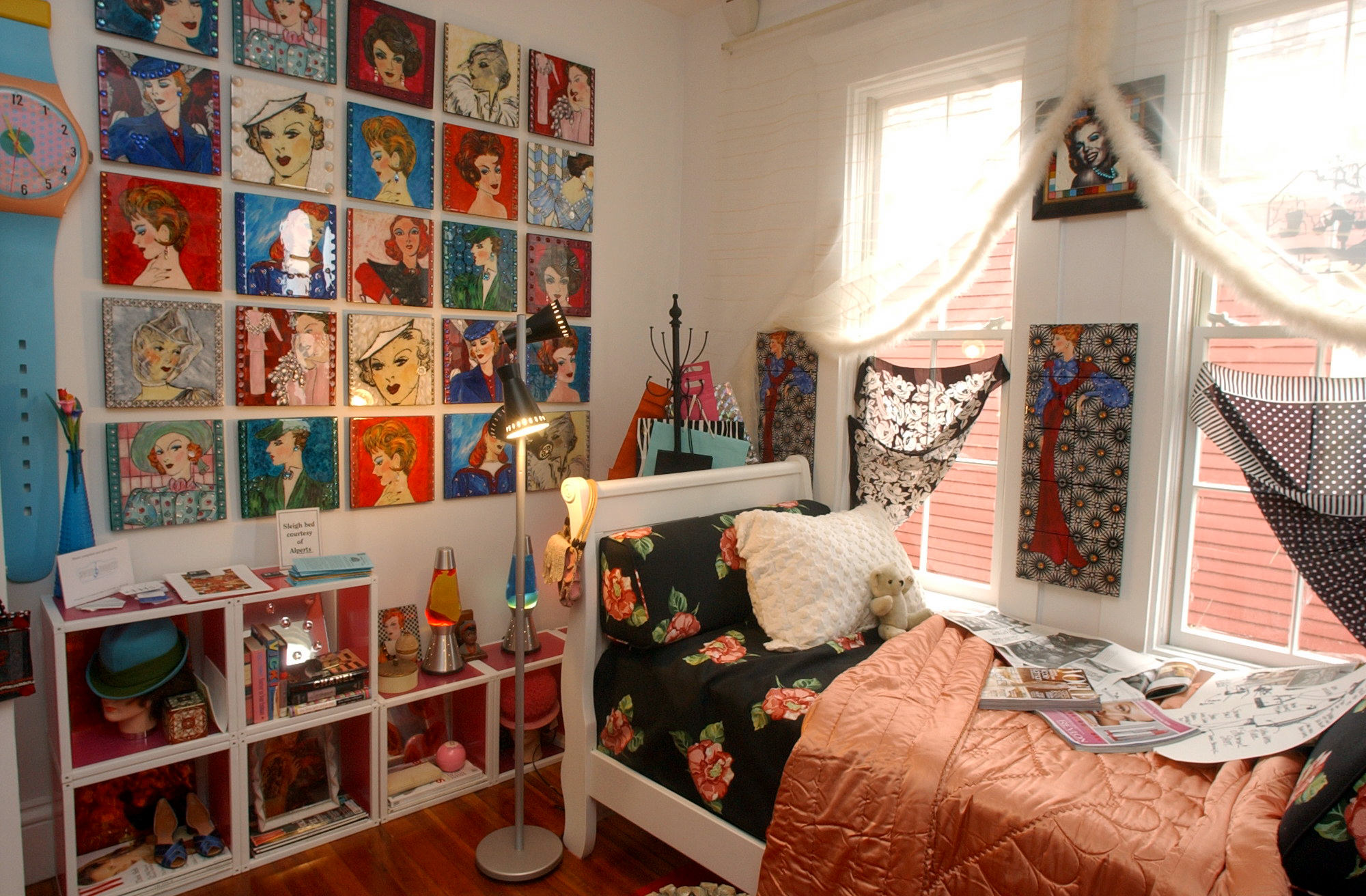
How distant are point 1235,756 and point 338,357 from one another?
244cm

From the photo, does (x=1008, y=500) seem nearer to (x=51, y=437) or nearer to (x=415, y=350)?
(x=415, y=350)

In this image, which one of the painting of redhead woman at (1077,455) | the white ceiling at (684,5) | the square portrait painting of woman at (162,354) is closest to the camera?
the square portrait painting of woman at (162,354)

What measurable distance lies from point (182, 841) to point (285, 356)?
132cm

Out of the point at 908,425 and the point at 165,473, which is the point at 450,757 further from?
the point at 908,425

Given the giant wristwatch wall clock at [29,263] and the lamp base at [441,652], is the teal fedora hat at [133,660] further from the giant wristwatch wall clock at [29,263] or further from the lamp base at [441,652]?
the lamp base at [441,652]

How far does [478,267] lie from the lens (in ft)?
9.17

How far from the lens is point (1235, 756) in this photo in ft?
5.04

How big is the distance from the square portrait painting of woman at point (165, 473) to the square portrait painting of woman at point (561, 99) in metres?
1.49

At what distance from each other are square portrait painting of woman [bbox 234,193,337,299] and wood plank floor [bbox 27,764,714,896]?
1566 mm

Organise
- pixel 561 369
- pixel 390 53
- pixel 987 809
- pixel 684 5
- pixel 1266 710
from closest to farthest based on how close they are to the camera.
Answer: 1. pixel 987 809
2. pixel 1266 710
3. pixel 390 53
4. pixel 561 369
5. pixel 684 5

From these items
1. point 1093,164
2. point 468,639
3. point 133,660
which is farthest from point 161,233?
point 1093,164

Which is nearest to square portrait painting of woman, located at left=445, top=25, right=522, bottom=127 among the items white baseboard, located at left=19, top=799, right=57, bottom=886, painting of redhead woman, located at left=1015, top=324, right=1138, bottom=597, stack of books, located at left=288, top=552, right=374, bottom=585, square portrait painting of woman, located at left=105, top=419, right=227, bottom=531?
square portrait painting of woman, located at left=105, top=419, right=227, bottom=531

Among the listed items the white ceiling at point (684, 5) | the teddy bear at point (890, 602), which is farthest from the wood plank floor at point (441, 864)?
the white ceiling at point (684, 5)

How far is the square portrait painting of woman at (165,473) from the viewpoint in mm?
2158
